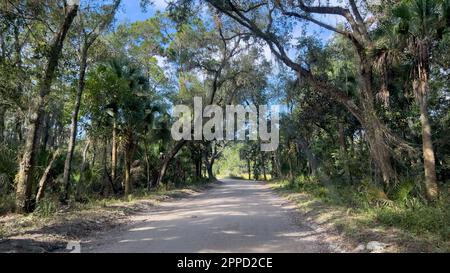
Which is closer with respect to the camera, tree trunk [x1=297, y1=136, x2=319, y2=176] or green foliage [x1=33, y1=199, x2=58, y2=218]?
green foliage [x1=33, y1=199, x2=58, y2=218]

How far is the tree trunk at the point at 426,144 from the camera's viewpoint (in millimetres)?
11094

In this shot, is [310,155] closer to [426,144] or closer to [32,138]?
[426,144]

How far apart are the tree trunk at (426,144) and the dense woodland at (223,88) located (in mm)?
31

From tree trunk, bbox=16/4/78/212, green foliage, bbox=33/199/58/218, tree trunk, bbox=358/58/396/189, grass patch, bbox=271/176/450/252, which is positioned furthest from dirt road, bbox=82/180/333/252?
tree trunk, bbox=358/58/396/189

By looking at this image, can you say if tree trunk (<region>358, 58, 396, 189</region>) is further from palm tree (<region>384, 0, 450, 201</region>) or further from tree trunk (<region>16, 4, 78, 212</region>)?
tree trunk (<region>16, 4, 78, 212</region>)

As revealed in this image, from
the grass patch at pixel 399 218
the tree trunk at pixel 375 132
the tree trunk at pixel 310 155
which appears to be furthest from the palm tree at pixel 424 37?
the tree trunk at pixel 310 155

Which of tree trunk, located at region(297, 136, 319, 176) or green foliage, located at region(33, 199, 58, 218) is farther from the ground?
tree trunk, located at region(297, 136, 319, 176)

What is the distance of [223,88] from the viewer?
1367 inches

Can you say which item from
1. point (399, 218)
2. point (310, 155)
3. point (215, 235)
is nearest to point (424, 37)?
point (399, 218)

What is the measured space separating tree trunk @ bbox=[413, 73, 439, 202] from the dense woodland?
31 millimetres

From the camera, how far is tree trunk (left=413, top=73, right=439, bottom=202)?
11094mm
